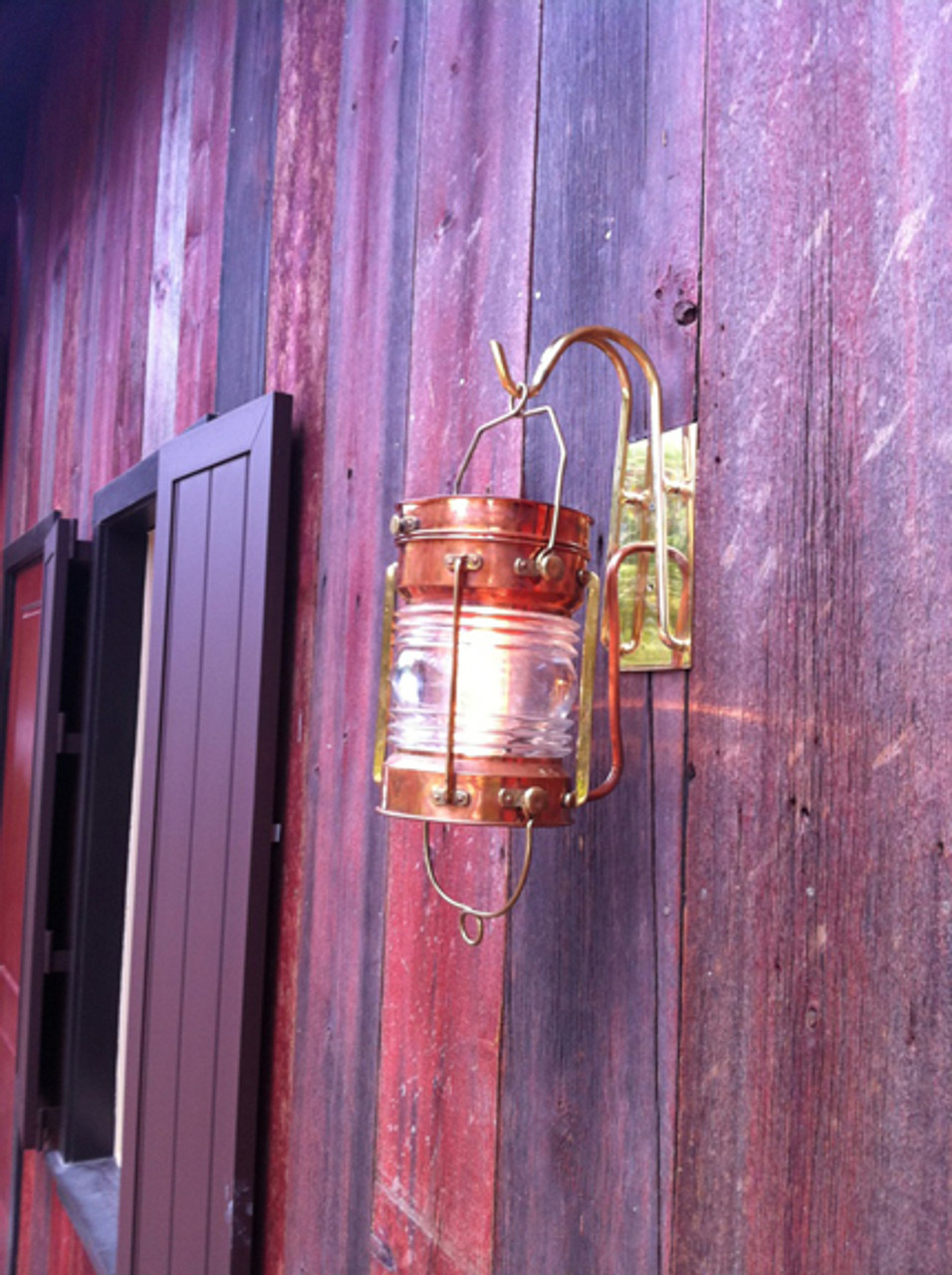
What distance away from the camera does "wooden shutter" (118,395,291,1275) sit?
5.66 feet

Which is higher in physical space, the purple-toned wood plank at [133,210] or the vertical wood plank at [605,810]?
the purple-toned wood plank at [133,210]

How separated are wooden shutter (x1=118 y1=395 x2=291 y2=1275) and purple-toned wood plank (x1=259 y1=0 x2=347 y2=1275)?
4 cm

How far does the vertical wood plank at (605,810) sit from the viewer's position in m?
0.99

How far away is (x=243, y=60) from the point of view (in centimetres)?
216

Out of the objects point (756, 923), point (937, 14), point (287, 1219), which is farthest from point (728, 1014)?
point (287, 1219)

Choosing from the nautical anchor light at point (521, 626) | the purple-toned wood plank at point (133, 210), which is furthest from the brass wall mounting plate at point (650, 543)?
the purple-toned wood plank at point (133, 210)

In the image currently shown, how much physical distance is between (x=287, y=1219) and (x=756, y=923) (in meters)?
1.06

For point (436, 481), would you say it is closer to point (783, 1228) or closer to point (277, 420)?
point (277, 420)

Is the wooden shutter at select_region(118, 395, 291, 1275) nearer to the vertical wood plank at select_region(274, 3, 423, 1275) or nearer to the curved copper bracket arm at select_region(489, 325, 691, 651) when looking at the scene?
the vertical wood plank at select_region(274, 3, 423, 1275)

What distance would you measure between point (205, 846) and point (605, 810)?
101 cm

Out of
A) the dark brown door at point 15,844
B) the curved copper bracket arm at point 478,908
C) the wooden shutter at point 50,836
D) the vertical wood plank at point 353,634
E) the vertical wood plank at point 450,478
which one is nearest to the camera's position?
the curved copper bracket arm at point 478,908

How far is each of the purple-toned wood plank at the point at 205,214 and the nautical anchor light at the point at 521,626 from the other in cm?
132

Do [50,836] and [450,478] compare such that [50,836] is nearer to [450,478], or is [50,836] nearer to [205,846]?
[205,846]

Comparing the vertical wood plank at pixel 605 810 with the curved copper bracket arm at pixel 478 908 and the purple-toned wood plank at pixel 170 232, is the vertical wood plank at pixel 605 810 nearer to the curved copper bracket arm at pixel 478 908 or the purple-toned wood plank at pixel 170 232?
the curved copper bracket arm at pixel 478 908
